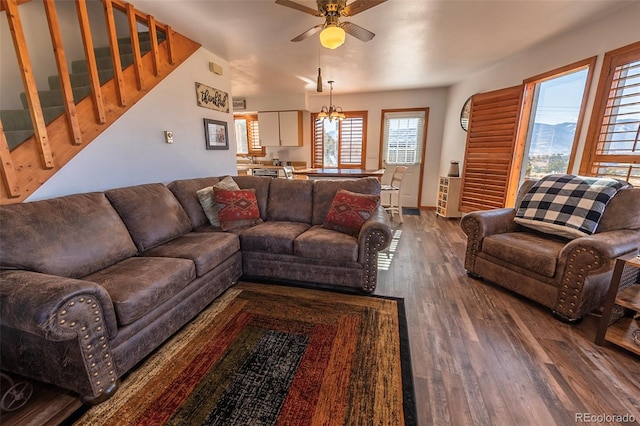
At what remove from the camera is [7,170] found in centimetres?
163

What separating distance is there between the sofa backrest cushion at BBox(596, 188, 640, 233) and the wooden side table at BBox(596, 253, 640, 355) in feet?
1.15

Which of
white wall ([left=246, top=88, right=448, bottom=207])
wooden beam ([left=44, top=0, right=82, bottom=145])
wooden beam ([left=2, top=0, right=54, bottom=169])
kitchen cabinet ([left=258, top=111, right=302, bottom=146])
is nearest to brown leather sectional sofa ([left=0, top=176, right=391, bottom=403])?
wooden beam ([left=2, top=0, right=54, bottom=169])

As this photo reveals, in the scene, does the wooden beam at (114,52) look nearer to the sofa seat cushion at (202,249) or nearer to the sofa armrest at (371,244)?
the sofa seat cushion at (202,249)

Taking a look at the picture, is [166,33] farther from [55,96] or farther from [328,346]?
[328,346]

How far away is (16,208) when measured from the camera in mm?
1507

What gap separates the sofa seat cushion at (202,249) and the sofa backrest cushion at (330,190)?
866 mm

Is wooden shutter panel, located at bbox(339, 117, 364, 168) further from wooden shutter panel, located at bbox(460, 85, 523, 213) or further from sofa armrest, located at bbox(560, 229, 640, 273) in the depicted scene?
sofa armrest, located at bbox(560, 229, 640, 273)

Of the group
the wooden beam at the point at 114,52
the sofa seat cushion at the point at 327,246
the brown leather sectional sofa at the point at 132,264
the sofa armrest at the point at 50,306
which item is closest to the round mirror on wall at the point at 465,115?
the brown leather sectional sofa at the point at 132,264

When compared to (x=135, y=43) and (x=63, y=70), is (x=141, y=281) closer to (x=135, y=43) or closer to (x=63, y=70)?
(x=63, y=70)

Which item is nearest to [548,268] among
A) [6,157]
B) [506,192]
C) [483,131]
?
[506,192]

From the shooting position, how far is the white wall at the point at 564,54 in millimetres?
2296

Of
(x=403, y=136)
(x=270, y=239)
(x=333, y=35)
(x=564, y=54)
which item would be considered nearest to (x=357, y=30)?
(x=333, y=35)

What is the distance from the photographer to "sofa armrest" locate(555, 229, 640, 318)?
1673mm

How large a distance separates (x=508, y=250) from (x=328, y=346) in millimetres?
1663
